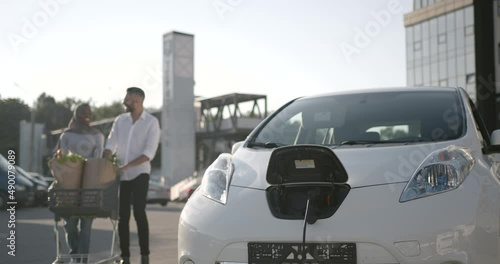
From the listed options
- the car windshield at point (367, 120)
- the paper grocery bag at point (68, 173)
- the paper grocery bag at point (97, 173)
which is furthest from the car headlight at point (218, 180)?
the paper grocery bag at point (68, 173)

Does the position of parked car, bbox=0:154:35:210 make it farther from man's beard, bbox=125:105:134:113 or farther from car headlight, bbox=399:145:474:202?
car headlight, bbox=399:145:474:202

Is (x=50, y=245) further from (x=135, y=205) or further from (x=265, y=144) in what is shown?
(x=265, y=144)

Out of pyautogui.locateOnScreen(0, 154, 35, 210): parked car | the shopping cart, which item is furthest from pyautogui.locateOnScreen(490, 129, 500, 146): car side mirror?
pyautogui.locateOnScreen(0, 154, 35, 210): parked car

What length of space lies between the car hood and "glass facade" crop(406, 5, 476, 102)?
43.1m

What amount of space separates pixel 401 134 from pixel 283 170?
3.20ft

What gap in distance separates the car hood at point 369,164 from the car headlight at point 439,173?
0.16 feet

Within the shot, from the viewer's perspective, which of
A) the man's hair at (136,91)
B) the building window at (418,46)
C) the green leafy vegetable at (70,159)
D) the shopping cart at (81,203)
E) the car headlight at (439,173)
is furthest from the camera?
the building window at (418,46)

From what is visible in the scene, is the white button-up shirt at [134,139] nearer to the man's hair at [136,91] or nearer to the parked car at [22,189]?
the man's hair at [136,91]

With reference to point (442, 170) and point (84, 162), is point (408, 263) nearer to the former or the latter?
point (442, 170)

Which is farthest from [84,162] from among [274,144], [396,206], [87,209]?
[396,206]

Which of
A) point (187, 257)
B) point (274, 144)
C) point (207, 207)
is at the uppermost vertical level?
point (274, 144)

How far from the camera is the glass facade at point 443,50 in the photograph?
152ft

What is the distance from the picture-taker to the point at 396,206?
3379mm

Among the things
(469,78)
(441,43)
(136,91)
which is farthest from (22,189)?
(441,43)
